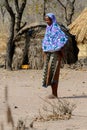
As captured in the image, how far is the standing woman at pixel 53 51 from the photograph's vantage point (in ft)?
28.4

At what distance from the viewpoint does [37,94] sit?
379 inches

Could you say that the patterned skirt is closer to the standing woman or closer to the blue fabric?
the standing woman

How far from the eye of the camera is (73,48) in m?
16.6

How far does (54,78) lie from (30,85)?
9.10 ft

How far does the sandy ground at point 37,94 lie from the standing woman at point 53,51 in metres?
0.43

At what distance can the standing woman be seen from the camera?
28.4 feet

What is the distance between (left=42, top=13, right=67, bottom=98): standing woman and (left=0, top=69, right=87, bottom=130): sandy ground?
1.40 feet

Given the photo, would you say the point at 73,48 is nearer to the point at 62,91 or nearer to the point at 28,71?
the point at 28,71

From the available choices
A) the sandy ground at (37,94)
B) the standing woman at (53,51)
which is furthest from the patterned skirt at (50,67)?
the sandy ground at (37,94)

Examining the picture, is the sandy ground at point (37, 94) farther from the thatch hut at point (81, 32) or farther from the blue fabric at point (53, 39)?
the thatch hut at point (81, 32)

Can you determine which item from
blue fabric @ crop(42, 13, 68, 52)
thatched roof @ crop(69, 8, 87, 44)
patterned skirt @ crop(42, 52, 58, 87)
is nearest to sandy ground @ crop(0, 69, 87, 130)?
patterned skirt @ crop(42, 52, 58, 87)

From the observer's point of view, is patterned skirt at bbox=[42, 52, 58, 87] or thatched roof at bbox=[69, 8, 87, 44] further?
thatched roof at bbox=[69, 8, 87, 44]

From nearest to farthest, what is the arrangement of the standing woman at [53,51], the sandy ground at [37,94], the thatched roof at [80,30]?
1. the sandy ground at [37,94]
2. the standing woman at [53,51]
3. the thatched roof at [80,30]

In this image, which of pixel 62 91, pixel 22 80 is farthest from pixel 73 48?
pixel 62 91
